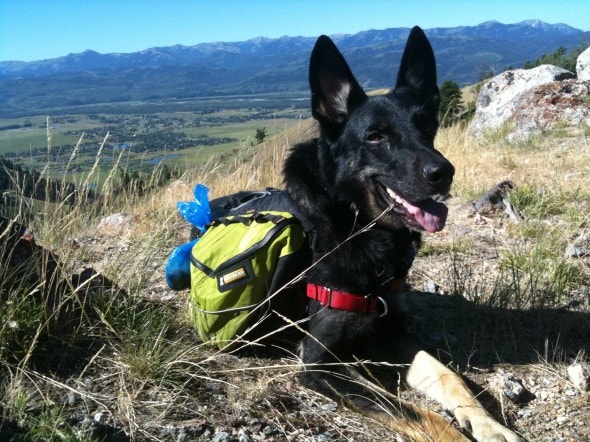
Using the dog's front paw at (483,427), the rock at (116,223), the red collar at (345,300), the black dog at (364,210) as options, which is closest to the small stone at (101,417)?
the black dog at (364,210)

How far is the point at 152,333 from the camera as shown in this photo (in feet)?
9.68

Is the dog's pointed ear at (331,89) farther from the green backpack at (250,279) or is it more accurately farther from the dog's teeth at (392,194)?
the green backpack at (250,279)

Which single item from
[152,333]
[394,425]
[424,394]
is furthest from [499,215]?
[152,333]

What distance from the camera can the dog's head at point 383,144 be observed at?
2852mm

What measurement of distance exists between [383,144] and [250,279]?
3.64 ft

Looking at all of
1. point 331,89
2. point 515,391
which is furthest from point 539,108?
point 515,391

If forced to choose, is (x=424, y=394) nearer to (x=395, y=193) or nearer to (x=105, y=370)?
(x=395, y=193)

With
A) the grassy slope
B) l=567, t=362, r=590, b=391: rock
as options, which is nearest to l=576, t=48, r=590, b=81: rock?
the grassy slope

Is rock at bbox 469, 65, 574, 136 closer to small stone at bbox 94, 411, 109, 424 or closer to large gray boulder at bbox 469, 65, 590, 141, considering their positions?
large gray boulder at bbox 469, 65, 590, 141

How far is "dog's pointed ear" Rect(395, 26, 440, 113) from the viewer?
10.9ft

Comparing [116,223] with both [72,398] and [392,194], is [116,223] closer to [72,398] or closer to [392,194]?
[72,398]

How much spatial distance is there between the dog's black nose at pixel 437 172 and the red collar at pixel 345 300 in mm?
739

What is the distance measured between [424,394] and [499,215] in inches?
120

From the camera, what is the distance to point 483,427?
92.8 inches
